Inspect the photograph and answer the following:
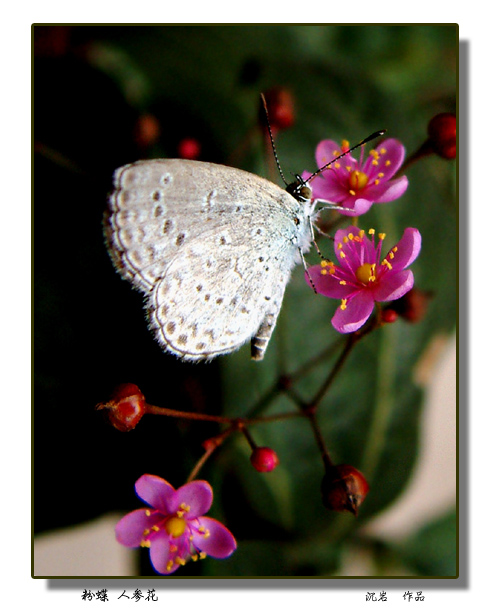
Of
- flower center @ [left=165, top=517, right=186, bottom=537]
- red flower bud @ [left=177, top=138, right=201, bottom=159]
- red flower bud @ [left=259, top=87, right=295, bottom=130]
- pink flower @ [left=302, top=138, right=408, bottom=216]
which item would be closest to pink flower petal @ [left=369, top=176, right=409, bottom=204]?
pink flower @ [left=302, top=138, right=408, bottom=216]

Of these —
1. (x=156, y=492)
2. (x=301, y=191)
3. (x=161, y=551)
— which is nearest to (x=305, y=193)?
(x=301, y=191)

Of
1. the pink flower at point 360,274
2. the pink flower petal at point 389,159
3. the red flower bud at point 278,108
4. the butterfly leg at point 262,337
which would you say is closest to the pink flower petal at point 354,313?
the pink flower at point 360,274

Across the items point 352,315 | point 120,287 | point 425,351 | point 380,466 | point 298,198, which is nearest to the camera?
point 352,315

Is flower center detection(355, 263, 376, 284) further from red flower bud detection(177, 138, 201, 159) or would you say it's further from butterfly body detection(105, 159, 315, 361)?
red flower bud detection(177, 138, 201, 159)

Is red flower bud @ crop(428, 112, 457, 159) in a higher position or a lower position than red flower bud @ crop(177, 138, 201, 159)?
lower

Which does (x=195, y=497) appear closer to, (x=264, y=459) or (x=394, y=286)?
(x=264, y=459)

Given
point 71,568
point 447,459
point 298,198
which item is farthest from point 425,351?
point 71,568
